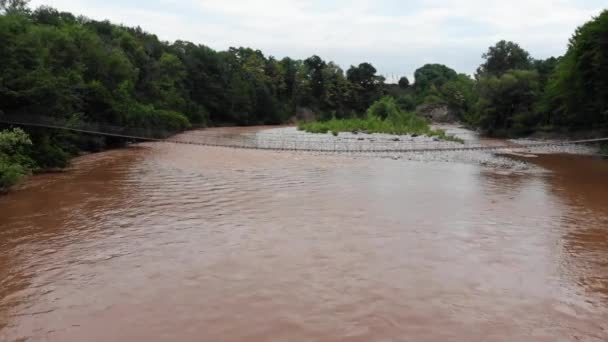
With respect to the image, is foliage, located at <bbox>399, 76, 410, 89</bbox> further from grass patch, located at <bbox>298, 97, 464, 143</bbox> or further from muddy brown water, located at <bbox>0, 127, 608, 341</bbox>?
muddy brown water, located at <bbox>0, 127, 608, 341</bbox>

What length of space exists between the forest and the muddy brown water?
4.25 m

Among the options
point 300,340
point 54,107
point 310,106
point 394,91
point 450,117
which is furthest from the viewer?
point 394,91

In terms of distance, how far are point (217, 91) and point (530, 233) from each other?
181ft

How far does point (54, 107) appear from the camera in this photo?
19.1 m

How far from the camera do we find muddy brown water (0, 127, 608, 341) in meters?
6.25

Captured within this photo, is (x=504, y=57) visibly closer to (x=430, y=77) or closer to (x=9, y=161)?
(x=430, y=77)

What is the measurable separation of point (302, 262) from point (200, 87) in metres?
55.8

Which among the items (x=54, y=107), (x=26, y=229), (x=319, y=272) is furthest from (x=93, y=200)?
(x=319, y=272)

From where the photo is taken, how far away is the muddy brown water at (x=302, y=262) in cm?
625

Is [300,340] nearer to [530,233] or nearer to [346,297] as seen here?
[346,297]

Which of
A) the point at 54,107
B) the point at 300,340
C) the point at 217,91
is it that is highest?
the point at 217,91

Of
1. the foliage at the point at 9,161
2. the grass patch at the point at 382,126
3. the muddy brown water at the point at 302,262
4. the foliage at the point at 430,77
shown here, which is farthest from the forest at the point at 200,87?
the grass patch at the point at 382,126

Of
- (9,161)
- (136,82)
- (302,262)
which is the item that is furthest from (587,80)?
(136,82)

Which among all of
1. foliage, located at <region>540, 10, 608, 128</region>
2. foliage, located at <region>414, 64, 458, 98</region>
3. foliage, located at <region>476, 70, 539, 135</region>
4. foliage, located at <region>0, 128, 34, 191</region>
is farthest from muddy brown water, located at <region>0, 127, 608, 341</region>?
foliage, located at <region>414, 64, 458, 98</region>
